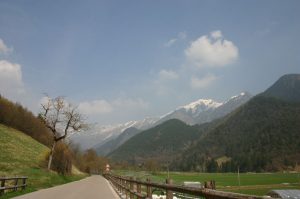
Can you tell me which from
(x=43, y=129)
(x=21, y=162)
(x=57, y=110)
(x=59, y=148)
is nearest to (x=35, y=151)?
(x=59, y=148)

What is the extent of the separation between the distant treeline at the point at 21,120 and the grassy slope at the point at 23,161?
833cm

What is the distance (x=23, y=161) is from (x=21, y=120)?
122 ft

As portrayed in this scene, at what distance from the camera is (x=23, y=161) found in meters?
54.2

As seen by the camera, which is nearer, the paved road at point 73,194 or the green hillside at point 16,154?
the paved road at point 73,194

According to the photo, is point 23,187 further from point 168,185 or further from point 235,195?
point 235,195

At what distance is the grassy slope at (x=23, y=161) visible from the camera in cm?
4078

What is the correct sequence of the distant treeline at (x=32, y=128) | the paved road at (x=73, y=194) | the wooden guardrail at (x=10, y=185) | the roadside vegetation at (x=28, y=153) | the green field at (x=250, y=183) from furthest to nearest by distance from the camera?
the green field at (x=250, y=183) → the distant treeline at (x=32, y=128) → the roadside vegetation at (x=28, y=153) → the wooden guardrail at (x=10, y=185) → the paved road at (x=73, y=194)

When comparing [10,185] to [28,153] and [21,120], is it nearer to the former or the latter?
[28,153]

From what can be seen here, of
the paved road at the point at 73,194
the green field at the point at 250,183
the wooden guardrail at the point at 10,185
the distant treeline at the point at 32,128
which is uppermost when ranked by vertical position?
the distant treeline at the point at 32,128

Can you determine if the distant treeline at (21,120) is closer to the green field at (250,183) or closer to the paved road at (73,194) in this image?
the green field at (250,183)

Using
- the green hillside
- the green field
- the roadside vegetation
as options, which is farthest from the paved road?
the green hillside

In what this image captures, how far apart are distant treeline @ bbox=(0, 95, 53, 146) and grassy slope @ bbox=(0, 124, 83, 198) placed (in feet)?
27.3

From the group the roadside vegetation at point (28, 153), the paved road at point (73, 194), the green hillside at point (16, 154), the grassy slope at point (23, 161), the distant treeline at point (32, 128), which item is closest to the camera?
the paved road at point (73, 194)

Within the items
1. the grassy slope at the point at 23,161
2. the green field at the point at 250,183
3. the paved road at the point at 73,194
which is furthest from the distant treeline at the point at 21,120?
the paved road at the point at 73,194
